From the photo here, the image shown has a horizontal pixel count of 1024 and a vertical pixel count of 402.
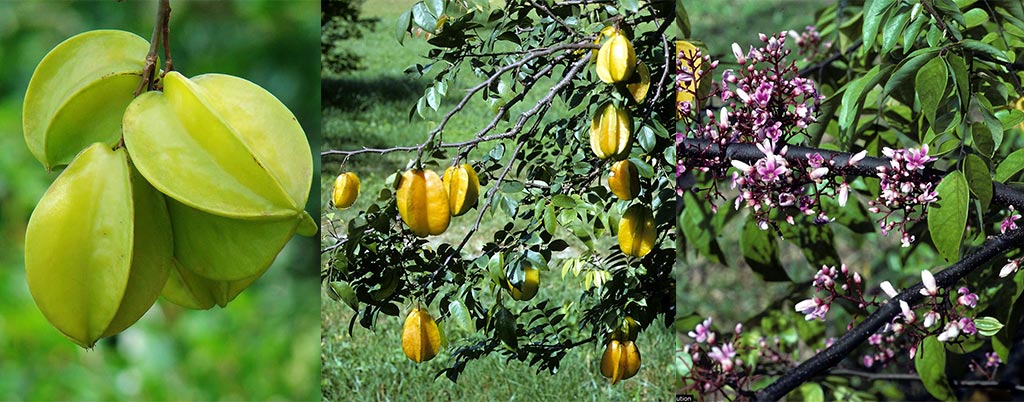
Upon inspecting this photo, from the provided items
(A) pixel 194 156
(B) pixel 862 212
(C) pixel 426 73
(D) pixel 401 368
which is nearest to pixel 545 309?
(D) pixel 401 368

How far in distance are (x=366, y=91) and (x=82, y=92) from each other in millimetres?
1053

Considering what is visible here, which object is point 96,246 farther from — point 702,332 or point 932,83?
point 702,332

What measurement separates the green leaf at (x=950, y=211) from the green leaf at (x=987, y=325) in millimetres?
143

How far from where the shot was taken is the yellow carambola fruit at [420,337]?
1.32 meters

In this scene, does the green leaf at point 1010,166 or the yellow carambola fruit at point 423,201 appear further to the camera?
the green leaf at point 1010,166

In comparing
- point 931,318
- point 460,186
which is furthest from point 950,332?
point 460,186

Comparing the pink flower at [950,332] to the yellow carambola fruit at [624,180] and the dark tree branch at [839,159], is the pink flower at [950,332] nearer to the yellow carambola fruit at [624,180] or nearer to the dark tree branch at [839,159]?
the dark tree branch at [839,159]

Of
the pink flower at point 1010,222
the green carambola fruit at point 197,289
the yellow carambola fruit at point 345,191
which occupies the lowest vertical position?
the yellow carambola fruit at point 345,191

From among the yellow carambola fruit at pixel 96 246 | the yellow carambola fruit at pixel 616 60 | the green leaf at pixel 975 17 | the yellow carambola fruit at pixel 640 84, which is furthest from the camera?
the green leaf at pixel 975 17

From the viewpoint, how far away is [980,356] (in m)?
1.52

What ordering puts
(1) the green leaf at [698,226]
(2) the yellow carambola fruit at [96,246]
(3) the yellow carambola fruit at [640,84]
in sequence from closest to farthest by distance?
(2) the yellow carambola fruit at [96,246] → (3) the yellow carambola fruit at [640,84] → (1) the green leaf at [698,226]

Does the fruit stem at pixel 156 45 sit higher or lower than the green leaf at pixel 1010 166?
higher

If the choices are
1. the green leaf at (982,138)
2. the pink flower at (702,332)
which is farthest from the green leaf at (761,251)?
the green leaf at (982,138)

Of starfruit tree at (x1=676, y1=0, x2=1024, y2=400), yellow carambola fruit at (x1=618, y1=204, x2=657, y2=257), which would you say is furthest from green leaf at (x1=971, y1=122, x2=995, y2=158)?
yellow carambola fruit at (x1=618, y1=204, x2=657, y2=257)
